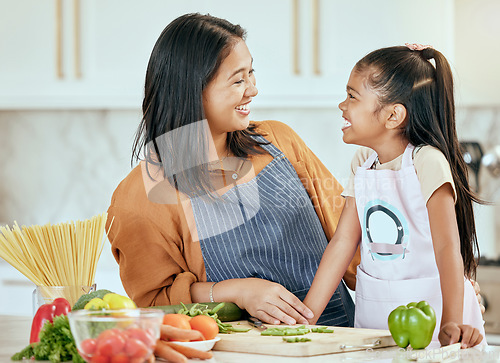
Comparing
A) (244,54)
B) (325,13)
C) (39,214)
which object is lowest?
(39,214)

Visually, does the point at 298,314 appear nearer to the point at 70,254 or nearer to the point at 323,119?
the point at 70,254

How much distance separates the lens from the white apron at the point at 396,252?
1390mm

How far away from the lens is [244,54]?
62.7 inches

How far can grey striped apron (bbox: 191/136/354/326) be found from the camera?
1561 mm

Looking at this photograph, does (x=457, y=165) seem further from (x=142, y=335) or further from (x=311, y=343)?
(x=142, y=335)

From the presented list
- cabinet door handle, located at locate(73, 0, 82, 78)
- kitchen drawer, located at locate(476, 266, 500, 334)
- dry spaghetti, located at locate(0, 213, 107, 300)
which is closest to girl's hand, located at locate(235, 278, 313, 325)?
dry spaghetti, located at locate(0, 213, 107, 300)

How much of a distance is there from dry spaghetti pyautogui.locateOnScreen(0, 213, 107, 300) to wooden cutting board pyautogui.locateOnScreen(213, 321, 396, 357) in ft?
0.99

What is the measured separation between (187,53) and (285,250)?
1.77 feet

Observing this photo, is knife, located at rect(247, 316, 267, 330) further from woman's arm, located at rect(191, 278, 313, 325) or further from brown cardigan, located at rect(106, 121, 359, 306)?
brown cardigan, located at rect(106, 121, 359, 306)

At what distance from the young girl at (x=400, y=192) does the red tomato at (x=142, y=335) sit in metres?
0.61

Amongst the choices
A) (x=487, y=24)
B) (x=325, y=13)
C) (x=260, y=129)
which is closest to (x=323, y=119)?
(x=325, y=13)

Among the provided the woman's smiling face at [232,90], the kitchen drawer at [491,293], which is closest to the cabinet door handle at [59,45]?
the woman's smiling face at [232,90]

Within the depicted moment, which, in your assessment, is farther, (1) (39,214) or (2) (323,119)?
(1) (39,214)

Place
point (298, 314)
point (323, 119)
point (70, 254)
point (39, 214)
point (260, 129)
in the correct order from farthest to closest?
point (39, 214), point (323, 119), point (260, 129), point (298, 314), point (70, 254)
